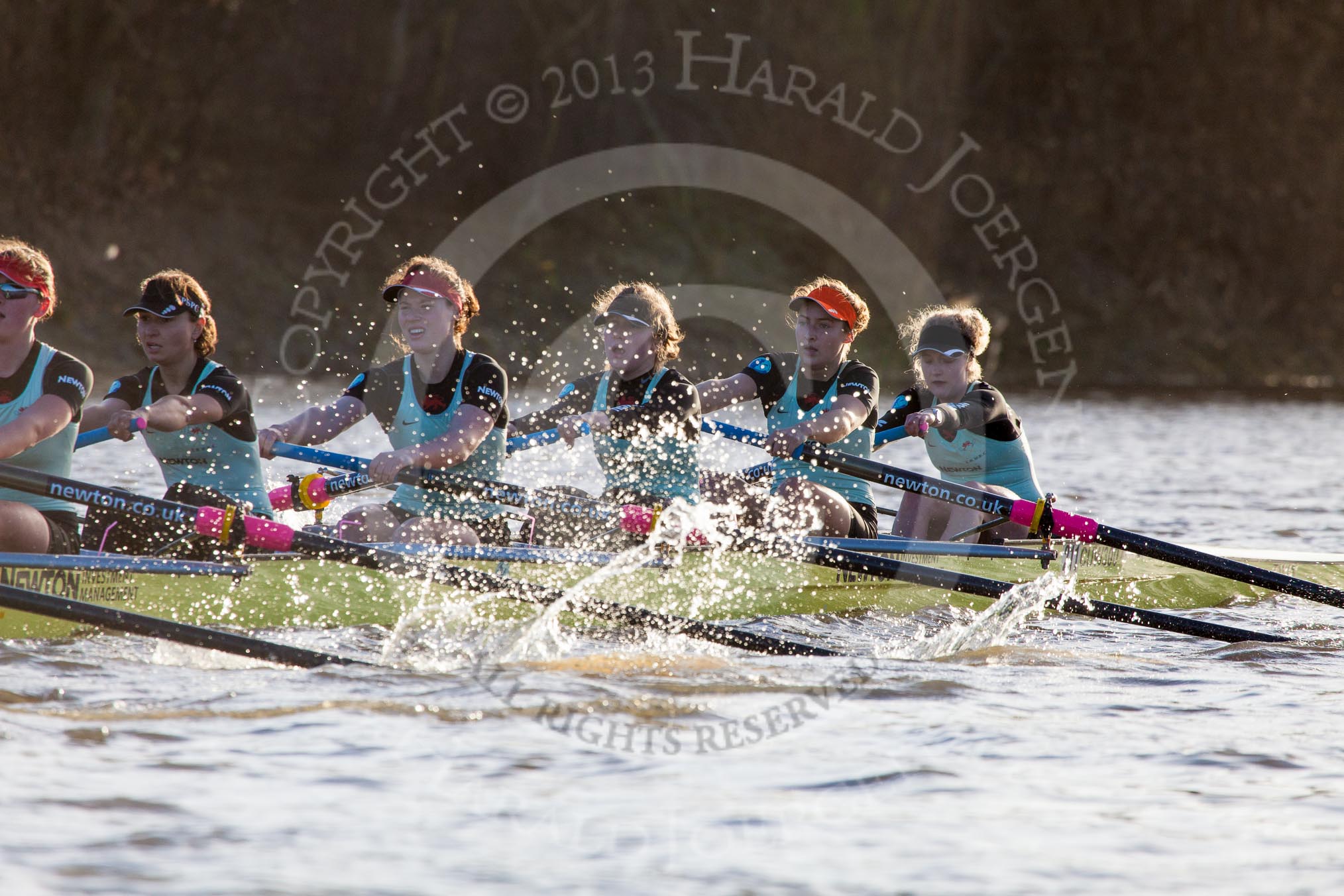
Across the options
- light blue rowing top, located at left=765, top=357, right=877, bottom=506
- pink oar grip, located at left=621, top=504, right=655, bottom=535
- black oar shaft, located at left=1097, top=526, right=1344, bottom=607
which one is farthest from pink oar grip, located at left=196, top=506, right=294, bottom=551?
black oar shaft, located at left=1097, top=526, right=1344, bottom=607

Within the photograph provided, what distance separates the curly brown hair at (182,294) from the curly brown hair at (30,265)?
Answer: 0.33 metres

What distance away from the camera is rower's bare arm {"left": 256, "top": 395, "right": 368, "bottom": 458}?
21.2 feet

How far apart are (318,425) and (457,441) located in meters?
0.82

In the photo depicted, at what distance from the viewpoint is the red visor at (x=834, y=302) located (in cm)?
721

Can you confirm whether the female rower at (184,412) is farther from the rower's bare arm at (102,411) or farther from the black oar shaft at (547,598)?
the black oar shaft at (547,598)

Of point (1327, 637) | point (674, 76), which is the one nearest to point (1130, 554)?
point (1327, 637)

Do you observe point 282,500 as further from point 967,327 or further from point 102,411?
point 967,327

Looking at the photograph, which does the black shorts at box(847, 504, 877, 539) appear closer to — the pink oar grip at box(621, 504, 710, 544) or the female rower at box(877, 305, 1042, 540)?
the female rower at box(877, 305, 1042, 540)

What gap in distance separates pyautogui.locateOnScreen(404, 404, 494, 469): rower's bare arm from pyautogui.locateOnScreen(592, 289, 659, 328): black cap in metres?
0.73

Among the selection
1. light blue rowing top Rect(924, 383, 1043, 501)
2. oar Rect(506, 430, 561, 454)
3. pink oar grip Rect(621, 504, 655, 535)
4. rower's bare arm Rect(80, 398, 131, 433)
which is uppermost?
light blue rowing top Rect(924, 383, 1043, 501)

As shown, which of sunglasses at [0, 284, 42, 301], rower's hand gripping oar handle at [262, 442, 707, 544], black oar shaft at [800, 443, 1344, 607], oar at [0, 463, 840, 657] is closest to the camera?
oar at [0, 463, 840, 657]

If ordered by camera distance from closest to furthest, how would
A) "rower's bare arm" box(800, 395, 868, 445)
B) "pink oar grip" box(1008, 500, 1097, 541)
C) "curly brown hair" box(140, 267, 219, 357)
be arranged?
"curly brown hair" box(140, 267, 219, 357)
"pink oar grip" box(1008, 500, 1097, 541)
"rower's bare arm" box(800, 395, 868, 445)

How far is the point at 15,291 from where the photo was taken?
536 centimetres

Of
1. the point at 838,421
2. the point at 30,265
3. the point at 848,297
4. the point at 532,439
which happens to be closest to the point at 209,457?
the point at 30,265
